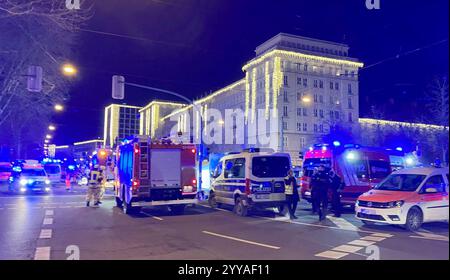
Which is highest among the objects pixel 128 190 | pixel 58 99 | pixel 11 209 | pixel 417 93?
pixel 417 93

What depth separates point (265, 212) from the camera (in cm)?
1486

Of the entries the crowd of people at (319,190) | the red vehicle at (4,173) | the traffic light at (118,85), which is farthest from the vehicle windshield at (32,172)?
the crowd of people at (319,190)

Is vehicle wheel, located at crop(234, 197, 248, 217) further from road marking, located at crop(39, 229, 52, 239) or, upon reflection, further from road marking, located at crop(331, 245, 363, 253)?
road marking, located at crop(39, 229, 52, 239)

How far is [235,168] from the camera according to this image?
1411 centimetres

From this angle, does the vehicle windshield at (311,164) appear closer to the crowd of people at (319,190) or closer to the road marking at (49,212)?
the crowd of people at (319,190)

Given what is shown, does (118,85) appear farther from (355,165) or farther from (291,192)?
(355,165)

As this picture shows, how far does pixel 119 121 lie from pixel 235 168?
12722 centimetres

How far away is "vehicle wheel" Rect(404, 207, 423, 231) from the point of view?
33.9ft

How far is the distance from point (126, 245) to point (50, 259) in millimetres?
1675

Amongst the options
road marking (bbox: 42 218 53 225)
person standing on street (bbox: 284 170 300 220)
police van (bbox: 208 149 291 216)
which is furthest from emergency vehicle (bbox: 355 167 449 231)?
road marking (bbox: 42 218 53 225)

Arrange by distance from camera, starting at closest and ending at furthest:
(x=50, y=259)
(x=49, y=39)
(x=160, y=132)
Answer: (x=50, y=259) → (x=49, y=39) → (x=160, y=132)

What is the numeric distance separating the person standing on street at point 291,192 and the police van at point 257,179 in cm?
36
